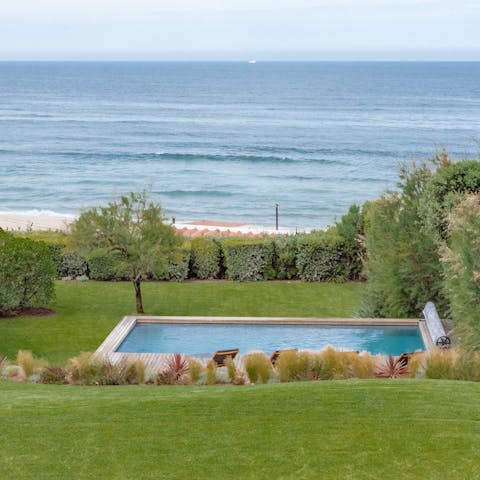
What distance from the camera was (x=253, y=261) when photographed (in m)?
25.4

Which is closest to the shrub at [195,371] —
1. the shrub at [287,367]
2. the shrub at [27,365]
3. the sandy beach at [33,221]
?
the shrub at [287,367]

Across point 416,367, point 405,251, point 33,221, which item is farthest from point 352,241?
point 33,221

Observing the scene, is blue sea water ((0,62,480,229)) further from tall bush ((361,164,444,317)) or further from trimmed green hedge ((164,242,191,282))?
trimmed green hedge ((164,242,191,282))

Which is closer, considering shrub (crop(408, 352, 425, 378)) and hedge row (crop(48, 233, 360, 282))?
shrub (crop(408, 352, 425, 378))

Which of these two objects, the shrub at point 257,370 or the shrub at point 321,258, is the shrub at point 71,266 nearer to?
the shrub at point 321,258

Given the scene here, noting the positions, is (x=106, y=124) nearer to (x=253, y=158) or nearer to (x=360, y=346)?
(x=253, y=158)

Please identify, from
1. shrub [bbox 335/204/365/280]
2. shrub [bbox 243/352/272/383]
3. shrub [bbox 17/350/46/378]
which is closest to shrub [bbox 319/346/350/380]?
shrub [bbox 243/352/272/383]

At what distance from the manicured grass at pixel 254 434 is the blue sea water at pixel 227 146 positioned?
34.5 feet

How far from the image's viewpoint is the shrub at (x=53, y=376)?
535 inches

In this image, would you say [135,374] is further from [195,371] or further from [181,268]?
[181,268]

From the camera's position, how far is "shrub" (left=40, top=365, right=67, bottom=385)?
44.6 feet

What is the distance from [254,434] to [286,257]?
16047 mm

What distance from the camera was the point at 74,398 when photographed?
11102 mm

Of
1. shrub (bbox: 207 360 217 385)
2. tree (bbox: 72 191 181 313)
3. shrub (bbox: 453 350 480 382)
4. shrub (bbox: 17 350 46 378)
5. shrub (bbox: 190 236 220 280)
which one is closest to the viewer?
shrub (bbox: 453 350 480 382)
